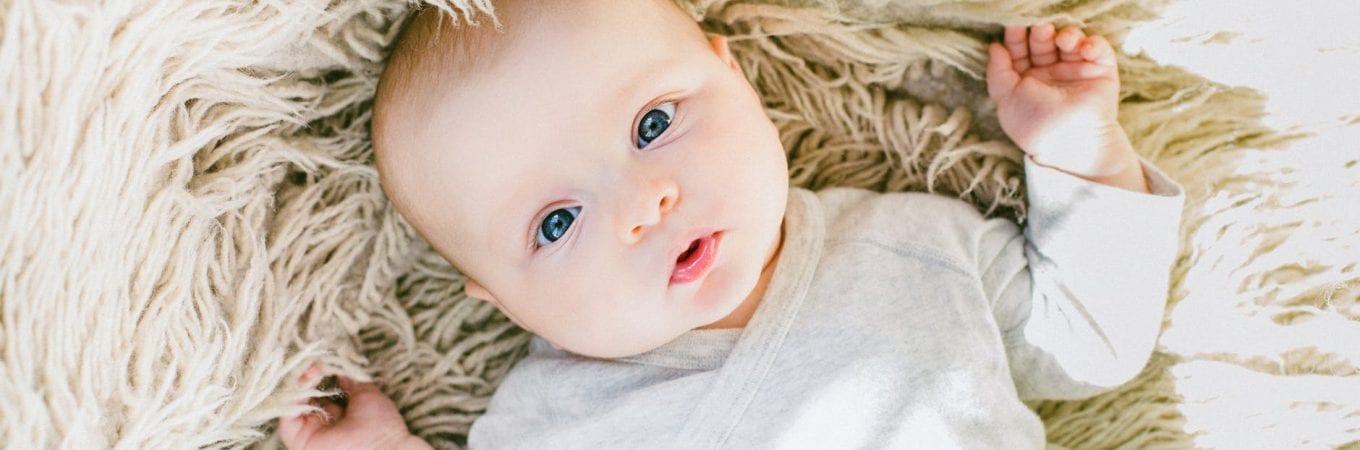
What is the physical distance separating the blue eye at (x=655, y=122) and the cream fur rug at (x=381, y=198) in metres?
0.18

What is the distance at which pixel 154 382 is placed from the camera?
3.22 ft

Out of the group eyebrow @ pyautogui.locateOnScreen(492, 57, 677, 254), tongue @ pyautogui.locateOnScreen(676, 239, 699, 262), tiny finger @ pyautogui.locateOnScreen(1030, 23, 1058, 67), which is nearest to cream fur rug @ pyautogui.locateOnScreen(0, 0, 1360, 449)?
tiny finger @ pyautogui.locateOnScreen(1030, 23, 1058, 67)

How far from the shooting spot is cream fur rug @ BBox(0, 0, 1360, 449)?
0.88 m

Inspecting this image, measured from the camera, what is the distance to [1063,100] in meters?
1.04

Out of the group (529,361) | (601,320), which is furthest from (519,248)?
(529,361)

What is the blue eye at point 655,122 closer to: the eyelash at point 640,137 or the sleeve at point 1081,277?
the eyelash at point 640,137

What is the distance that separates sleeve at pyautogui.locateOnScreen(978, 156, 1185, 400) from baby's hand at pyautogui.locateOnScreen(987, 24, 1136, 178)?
0.08 ft

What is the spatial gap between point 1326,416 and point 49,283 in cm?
131

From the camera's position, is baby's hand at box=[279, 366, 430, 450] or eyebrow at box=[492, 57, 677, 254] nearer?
eyebrow at box=[492, 57, 677, 254]

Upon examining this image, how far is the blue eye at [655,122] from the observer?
3.09 feet

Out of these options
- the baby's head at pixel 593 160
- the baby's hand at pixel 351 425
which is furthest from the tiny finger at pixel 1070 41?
the baby's hand at pixel 351 425

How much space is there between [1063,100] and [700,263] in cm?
44

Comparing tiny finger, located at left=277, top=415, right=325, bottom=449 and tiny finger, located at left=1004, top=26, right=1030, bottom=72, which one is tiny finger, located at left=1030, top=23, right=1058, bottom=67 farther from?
tiny finger, located at left=277, top=415, right=325, bottom=449

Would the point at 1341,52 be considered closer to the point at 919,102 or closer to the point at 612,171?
the point at 919,102
